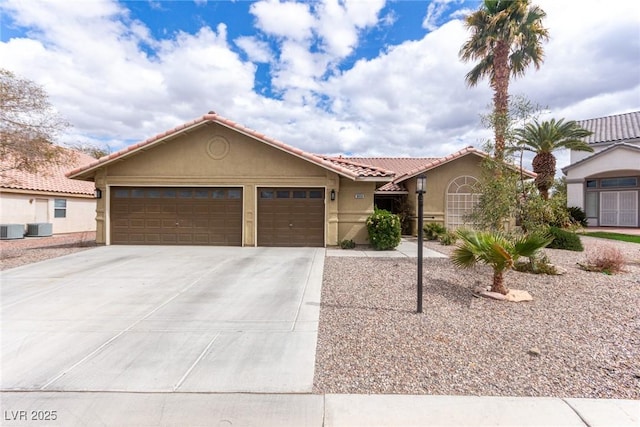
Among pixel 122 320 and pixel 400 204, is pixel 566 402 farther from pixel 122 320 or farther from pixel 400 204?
pixel 400 204

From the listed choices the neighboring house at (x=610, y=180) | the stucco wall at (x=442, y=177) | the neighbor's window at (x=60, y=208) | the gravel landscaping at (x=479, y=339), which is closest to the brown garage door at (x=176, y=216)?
the gravel landscaping at (x=479, y=339)

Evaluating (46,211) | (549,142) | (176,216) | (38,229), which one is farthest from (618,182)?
(46,211)

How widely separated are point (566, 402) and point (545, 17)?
1889 centimetres

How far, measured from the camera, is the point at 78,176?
42.2 ft

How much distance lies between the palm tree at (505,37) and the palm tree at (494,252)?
34.1 ft

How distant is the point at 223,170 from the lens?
12.9 meters

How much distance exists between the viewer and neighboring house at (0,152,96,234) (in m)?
16.2

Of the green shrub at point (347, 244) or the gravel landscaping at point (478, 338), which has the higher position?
the green shrub at point (347, 244)

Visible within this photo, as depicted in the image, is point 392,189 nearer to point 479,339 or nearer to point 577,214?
point 479,339

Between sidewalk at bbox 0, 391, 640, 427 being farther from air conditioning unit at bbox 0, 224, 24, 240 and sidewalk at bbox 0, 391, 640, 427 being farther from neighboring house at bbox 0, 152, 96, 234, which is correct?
air conditioning unit at bbox 0, 224, 24, 240

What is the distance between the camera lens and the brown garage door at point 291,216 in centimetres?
1295

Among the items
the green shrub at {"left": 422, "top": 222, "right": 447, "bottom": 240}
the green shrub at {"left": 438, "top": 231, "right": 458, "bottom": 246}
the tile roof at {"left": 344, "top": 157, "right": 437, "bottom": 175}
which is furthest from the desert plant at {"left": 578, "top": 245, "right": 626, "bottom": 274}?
the tile roof at {"left": 344, "top": 157, "right": 437, "bottom": 175}

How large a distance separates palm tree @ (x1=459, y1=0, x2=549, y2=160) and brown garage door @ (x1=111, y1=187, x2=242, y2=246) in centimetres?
1302

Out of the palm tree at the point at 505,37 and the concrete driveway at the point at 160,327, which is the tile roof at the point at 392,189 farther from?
the concrete driveway at the point at 160,327
